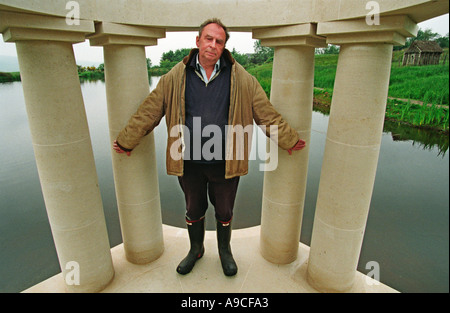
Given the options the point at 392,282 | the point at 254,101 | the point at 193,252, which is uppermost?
the point at 254,101

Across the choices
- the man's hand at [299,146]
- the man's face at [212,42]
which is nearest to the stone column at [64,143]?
the man's face at [212,42]

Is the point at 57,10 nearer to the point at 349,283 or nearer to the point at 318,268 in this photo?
the point at 318,268

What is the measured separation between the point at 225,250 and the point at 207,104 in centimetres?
175

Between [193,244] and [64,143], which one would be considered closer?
[64,143]

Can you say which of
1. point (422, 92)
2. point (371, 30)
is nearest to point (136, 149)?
point (371, 30)

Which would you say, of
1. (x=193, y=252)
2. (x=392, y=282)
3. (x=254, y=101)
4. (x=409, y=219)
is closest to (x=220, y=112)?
(x=254, y=101)

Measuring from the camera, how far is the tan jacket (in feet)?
7.91

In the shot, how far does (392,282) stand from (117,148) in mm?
4078

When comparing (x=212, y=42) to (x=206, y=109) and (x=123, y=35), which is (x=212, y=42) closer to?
(x=206, y=109)

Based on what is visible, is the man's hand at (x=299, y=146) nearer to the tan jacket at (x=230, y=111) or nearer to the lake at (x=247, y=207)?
the tan jacket at (x=230, y=111)

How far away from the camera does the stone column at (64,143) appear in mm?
2160

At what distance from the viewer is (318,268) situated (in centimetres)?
291

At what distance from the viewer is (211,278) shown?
10.1ft

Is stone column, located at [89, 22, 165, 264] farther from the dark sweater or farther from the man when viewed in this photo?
the dark sweater
